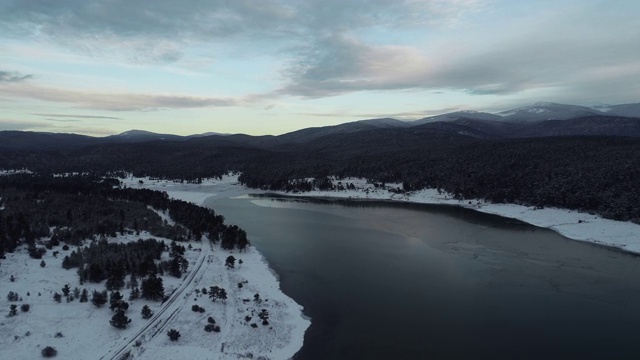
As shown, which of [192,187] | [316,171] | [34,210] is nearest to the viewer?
[34,210]

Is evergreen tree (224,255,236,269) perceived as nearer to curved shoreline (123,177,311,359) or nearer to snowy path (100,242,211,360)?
curved shoreline (123,177,311,359)

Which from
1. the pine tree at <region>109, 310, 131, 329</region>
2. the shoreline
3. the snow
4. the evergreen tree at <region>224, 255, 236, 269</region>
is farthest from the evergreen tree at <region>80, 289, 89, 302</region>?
the shoreline

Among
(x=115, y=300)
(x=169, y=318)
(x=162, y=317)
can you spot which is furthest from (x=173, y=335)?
(x=115, y=300)

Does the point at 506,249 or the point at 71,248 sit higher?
the point at 71,248

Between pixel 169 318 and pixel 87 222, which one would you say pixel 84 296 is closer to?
pixel 169 318

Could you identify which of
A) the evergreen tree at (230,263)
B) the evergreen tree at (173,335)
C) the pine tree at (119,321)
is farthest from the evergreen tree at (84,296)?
the evergreen tree at (230,263)

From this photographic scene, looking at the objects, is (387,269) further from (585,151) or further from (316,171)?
(316,171)

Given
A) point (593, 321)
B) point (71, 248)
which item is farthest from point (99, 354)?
point (593, 321)
